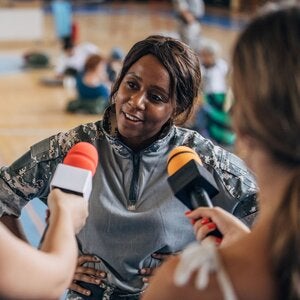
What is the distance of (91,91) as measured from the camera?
6.89 meters

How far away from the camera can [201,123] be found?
5617mm

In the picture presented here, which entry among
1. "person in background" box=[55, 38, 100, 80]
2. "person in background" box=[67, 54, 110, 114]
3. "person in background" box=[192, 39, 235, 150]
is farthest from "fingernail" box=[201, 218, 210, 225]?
"person in background" box=[55, 38, 100, 80]

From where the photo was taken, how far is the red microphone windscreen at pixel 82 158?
131 centimetres

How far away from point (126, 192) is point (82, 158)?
1.42 feet

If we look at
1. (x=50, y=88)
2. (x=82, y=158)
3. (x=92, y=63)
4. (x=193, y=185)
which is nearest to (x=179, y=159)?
(x=193, y=185)

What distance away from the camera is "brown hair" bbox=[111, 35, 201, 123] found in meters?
1.80

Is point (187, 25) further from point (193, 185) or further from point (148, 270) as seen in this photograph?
point (193, 185)

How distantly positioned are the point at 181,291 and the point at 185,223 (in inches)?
33.3

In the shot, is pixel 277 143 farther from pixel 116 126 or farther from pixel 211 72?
pixel 211 72

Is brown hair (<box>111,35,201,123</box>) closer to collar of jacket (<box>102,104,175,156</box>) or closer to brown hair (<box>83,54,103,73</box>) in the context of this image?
collar of jacket (<box>102,104,175,156</box>)

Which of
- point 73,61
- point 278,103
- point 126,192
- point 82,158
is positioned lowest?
point 73,61

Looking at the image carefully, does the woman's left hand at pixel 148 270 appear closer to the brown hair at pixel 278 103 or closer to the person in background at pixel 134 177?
the person in background at pixel 134 177

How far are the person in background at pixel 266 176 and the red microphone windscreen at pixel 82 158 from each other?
0.42 metres

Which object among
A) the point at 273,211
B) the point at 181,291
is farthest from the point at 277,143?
the point at 181,291
